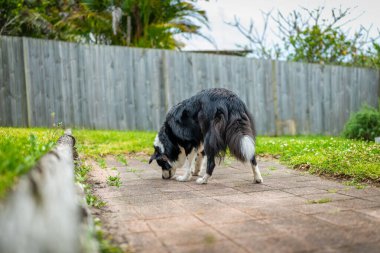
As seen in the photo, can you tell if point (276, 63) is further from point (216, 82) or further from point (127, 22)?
point (127, 22)

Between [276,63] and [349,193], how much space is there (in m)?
8.07

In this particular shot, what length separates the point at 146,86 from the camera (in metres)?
9.86

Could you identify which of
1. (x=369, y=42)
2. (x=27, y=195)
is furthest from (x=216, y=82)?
(x=27, y=195)

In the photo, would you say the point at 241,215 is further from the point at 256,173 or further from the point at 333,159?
the point at 333,159

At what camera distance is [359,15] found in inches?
549

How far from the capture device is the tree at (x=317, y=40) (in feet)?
46.6

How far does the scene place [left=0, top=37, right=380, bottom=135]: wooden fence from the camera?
867 cm

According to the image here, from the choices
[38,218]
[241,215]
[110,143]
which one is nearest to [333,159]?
[241,215]

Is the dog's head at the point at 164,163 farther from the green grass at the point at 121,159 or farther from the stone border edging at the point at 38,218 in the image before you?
the stone border edging at the point at 38,218

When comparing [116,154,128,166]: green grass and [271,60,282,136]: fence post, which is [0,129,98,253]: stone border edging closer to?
[116,154,128,166]: green grass

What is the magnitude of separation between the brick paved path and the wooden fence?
179 inches

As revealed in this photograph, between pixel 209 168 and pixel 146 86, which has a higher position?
pixel 146 86

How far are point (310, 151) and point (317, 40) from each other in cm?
902

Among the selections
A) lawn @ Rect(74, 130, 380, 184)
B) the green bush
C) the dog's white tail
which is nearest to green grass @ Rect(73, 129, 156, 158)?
lawn @ Rect(74, 130, 380, 184)
